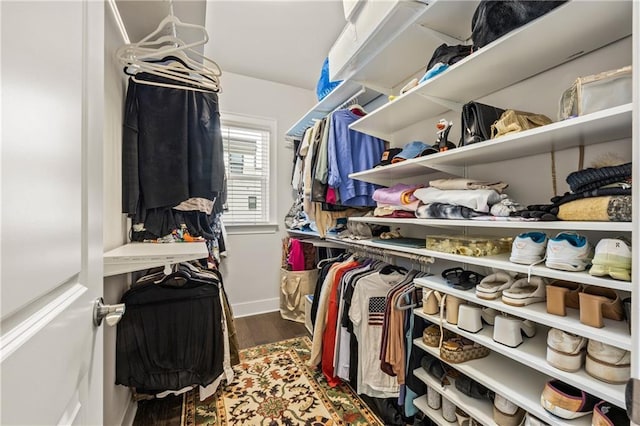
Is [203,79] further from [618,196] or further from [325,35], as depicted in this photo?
[618,196]

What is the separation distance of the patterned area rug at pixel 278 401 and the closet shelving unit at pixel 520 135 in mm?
526

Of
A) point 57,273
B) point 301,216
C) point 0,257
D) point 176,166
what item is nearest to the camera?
point 0,257

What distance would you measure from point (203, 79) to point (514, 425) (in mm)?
2122

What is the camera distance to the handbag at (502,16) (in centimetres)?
82

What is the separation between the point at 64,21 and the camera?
0.44 metres

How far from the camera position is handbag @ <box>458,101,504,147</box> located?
1053 mm

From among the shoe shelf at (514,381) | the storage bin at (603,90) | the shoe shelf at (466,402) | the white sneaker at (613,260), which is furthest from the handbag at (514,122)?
the shoe shelf at (466,402)

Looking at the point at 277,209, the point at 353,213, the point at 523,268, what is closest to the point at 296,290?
the point at 277,209

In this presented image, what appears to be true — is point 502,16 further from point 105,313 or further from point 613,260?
point 105,313

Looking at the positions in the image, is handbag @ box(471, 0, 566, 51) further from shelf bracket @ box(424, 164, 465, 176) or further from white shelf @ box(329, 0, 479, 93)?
shelf bracket @ box(424, 164, 465, 176)

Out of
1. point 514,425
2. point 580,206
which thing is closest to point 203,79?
point 580,206

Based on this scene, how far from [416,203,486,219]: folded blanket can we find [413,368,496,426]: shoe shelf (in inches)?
29.4

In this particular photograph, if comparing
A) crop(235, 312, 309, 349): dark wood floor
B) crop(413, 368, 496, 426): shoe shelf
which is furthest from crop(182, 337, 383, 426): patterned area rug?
crop(413, 368, 496, 426): shoe shelf

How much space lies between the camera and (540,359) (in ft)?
2.77
